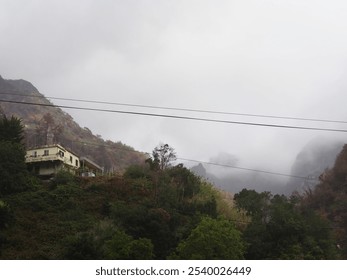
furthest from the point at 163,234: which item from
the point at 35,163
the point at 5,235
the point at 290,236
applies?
the point at 35,163

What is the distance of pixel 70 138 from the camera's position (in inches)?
3295

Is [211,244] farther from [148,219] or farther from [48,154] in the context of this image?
[48,154]

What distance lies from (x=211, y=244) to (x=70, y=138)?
6948 centimetres

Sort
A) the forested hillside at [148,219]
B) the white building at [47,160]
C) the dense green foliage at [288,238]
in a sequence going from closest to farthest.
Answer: the forested hillside at [148,219], the dense green foliage at [288,238], the white building at [47,160]

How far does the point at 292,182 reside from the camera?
10944cm

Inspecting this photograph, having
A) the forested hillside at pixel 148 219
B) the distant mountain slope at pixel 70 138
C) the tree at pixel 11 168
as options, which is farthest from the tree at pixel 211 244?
the distant mountain slope at pixel 70 138

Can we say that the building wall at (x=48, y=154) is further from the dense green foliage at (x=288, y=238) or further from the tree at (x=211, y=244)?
the tree at (x=211, y=244)

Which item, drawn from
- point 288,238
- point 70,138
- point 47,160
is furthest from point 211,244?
point 70,138

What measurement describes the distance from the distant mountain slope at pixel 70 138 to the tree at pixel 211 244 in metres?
23.6

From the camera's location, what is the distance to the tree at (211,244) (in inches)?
720

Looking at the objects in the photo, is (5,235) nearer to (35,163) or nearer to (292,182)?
(35,163)

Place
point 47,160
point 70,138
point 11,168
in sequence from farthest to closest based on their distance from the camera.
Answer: point 70,138 → point 47,160 → point 11,168

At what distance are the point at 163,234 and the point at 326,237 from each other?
35.6ft

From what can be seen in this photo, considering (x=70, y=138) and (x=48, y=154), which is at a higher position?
(x=70, y=138)
